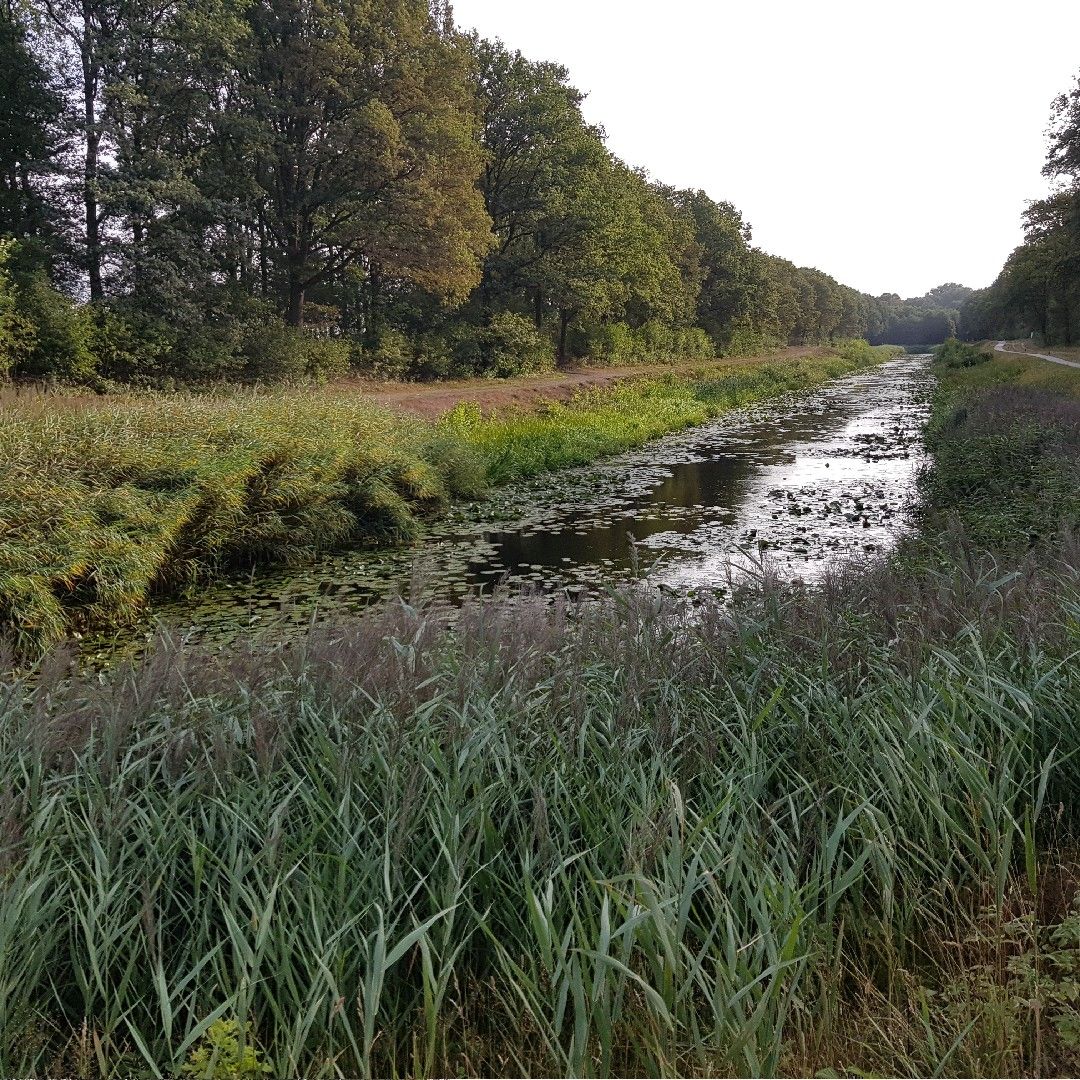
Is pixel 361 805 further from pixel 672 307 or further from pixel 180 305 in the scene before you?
pixel 672 307

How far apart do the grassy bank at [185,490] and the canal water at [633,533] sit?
0.51 metres

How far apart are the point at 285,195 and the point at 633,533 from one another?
759 inches

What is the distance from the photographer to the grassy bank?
7145 mm

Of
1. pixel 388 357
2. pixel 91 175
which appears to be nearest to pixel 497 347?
pixel 388 357

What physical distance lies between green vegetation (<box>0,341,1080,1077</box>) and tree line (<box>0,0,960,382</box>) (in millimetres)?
15167

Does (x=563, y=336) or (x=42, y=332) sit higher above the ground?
(x=563, y=336)

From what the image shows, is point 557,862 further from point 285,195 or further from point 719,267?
point 719,267

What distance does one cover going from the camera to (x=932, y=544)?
7.46 metres

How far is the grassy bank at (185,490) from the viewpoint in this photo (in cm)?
714

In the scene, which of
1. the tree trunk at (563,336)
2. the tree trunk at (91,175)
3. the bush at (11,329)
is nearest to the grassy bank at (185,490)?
the bush at (11,329)

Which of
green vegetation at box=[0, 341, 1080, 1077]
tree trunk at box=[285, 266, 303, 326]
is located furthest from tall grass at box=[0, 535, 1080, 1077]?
tree trunk at box=[285, 266, 303, 326]

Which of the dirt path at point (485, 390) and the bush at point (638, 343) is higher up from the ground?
the bush at point (638, 343)

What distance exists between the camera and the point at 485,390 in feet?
81.1

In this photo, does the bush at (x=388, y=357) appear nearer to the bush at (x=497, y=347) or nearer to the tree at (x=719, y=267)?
the bush at (x=497, y=347)
